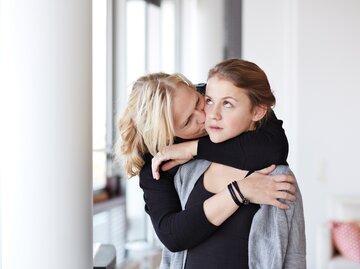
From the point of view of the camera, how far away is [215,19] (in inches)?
191

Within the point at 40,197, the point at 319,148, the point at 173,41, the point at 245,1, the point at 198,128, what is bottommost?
the point at 319,148

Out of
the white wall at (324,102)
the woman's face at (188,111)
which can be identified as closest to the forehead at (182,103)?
the woman's face at (188,111)

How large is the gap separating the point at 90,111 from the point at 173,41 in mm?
3480

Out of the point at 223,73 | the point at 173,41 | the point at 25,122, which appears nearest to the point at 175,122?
the point at 223,73

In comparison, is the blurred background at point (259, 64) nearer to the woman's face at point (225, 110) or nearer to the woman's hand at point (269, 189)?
the woman's face at point (225, 110)

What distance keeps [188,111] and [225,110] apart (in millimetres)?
102

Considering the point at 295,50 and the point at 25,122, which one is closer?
the point at 25,122

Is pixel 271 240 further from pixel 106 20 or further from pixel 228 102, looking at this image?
pixel 106 20

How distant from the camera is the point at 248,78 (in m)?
1.28

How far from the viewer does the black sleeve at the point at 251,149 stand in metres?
1.31

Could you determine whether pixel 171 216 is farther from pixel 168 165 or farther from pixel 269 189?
pixel 269 189

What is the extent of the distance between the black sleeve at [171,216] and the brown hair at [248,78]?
297mm

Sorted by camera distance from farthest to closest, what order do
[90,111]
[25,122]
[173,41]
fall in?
[173,41], [90,111], [25,122]

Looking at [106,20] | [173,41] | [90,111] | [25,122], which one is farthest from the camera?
[173,41]
